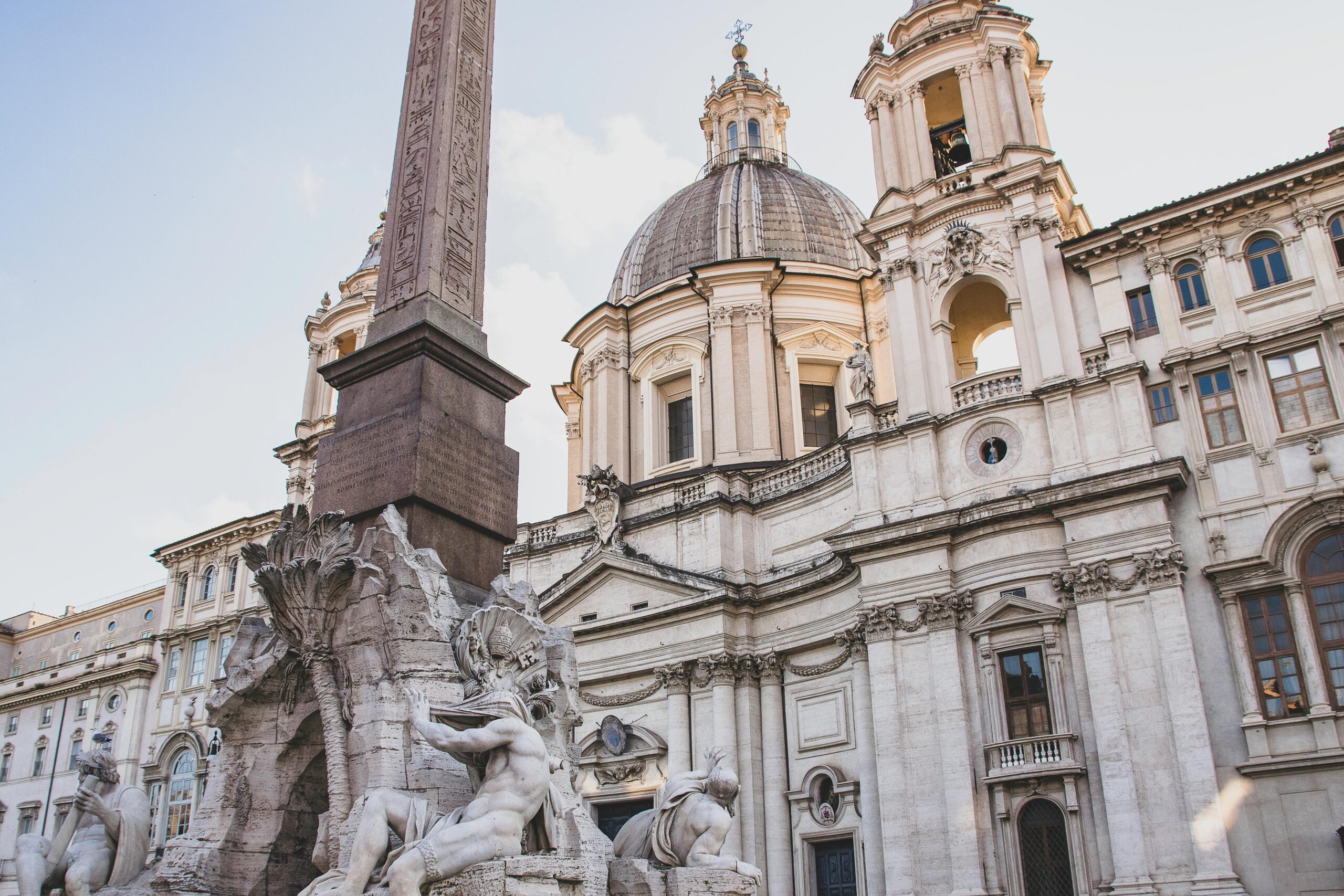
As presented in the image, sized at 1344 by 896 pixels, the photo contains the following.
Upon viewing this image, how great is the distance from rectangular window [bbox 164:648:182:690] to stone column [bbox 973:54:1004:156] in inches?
1282

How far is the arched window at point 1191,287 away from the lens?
79.8 ft

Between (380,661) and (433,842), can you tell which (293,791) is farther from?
(433,842)

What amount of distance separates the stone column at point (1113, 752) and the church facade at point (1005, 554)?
0.20 ft

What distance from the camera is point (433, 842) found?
7.40 meters

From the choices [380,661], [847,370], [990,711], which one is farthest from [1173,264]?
[380,661]

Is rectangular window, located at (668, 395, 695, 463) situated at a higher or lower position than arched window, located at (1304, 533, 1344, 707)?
higher

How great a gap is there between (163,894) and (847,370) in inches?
1178

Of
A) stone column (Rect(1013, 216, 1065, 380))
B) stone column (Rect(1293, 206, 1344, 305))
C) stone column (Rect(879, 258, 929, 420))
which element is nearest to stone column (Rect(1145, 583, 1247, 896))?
stone column (Rect(1013, 216, 1065, 380))

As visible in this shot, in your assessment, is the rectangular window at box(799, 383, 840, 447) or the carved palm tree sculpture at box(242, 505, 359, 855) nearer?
the carved palm tree sculpture at box(242, 505, 359, 855)

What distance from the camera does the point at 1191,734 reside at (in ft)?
68.2

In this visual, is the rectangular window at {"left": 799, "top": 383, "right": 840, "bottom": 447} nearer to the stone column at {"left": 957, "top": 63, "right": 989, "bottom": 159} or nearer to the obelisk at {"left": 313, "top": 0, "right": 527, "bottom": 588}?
the stone column at {"left": 957, "top": 63, "right": 989, "bottom": 159}

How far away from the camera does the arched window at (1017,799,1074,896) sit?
2170 centimetres

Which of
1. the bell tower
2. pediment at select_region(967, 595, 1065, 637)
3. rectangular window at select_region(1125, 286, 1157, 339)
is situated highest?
the bell tower

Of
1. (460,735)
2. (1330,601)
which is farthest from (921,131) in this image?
(460,735)
